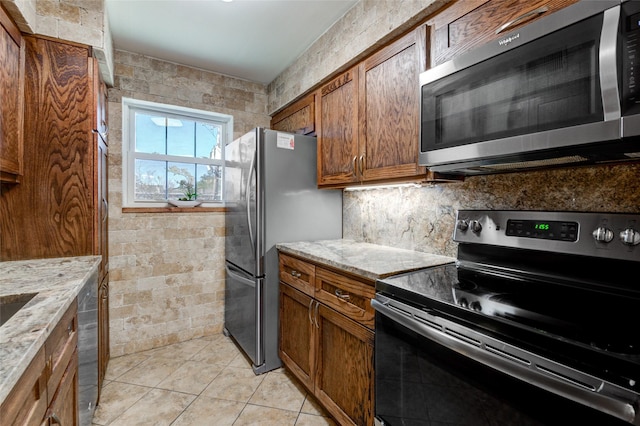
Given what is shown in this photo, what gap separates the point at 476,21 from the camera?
125 cm

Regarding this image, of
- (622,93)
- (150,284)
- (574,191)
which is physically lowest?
(150,284)

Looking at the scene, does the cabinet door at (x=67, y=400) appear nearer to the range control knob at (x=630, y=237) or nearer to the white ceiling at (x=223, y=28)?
the range control knob at (x=630, y=237)

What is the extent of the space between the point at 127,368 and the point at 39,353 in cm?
187

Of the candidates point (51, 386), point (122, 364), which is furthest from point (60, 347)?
point (122, 364)

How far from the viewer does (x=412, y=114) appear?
155 centimetres

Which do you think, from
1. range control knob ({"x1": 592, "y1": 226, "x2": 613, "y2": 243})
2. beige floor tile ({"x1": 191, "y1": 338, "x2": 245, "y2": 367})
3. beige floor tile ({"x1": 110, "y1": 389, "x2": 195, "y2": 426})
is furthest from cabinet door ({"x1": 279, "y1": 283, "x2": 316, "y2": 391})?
range control knob ({"x1": 592, "y1": 226, "x2": 613, "y2": 243})

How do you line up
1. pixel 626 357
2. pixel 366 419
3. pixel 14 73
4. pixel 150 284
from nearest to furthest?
pixel 626 357 → pixel 366 419 → pixel 14 73 → pixel 150 284

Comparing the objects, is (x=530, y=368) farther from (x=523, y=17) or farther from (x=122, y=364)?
(x=122, y=364)

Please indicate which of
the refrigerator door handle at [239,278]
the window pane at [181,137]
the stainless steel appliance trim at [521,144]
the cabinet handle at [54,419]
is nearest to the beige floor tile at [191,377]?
A: the refrigerator door handle at [239,278]

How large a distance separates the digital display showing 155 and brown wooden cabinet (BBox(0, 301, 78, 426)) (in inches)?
63.6

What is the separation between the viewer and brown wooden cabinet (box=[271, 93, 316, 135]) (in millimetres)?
2439

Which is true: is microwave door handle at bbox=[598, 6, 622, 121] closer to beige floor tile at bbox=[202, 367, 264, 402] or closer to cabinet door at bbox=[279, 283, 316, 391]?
cabinet door at bbox=[279, 283, 316, 391]

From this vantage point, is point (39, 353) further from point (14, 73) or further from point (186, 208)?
point (186, 208)

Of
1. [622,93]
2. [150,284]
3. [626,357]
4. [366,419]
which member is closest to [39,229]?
[150,284]
